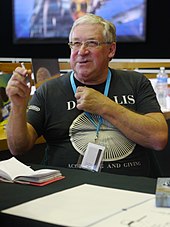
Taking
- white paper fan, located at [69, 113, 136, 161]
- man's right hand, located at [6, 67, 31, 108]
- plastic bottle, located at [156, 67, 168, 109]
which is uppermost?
man's right hand, located at [6, 67, 31, 108]

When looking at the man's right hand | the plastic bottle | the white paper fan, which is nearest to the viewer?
the man's right hand

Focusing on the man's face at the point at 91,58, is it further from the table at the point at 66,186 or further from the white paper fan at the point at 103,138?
the table at the point at 66,186

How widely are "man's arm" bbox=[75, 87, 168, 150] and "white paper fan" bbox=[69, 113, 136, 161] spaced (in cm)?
3

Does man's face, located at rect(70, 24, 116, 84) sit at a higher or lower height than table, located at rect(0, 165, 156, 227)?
higher

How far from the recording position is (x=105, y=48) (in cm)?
191

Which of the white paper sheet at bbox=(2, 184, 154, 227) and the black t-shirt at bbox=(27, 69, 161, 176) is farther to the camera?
the black t-shirt at bbox=(27, 69, 161, 176)

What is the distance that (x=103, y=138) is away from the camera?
5.81 feet

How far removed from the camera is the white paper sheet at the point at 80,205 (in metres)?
0.86

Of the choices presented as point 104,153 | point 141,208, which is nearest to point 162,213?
point 141,208

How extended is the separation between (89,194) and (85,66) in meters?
0.90

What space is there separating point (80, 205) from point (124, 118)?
85 cm

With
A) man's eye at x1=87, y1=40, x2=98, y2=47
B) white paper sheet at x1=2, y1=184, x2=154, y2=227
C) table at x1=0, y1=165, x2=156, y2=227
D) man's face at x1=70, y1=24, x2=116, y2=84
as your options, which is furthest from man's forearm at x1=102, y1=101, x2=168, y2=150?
white paper sheet at x1=2, y1=184, x2=154, y2=227

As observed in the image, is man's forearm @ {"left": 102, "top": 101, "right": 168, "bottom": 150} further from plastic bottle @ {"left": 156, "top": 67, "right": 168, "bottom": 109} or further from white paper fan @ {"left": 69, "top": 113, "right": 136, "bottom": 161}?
plastic bottle @ {"left": 156, "top": 67, "right": 168, "bottom": 109}

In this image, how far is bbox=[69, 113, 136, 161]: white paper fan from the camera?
176 centimetres
